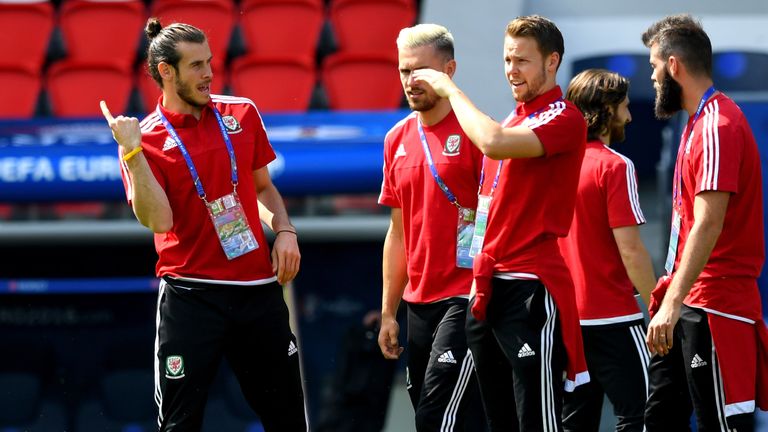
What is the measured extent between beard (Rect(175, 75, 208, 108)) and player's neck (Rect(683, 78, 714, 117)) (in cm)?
155

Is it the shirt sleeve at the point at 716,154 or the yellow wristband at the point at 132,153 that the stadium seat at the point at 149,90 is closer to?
the yellow wristband at the point at 132,153

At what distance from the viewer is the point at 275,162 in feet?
21.5

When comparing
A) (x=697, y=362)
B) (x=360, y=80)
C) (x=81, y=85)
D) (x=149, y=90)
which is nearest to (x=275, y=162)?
(x=360, y=80)

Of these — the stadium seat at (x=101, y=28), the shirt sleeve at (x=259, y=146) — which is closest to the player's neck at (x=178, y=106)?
the shirt sleeve at (x=259, y=146)

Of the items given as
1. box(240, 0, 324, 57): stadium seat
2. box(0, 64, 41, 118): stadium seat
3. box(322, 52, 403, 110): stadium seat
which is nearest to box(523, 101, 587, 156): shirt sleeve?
box(322, 52, 403, 110): stadium seat

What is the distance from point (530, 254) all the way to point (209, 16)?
5.02m

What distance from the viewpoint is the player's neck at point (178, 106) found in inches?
168

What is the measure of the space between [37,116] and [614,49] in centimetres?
365

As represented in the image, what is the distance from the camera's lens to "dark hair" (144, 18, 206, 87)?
166 inches

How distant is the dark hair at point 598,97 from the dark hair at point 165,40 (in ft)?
4.46

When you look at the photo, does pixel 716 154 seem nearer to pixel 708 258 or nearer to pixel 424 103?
pixel 708 258

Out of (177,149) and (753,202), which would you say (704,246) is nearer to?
(753,202)

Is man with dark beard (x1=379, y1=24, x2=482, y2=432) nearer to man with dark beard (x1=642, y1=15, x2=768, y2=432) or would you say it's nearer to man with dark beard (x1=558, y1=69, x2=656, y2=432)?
man with dark beard (x1=558, y1=69, x2=656, y2=432)

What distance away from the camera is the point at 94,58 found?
8.49 meters
